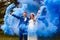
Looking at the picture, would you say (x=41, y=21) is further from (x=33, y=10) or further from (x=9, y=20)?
(x=9, y=20)

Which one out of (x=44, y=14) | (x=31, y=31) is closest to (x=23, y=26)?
(x=31, y=31)

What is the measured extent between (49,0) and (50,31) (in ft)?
1.30

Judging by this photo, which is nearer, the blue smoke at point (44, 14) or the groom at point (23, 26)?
the blue smoke at point (44, 14)

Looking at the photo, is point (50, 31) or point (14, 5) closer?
point (50, 31)

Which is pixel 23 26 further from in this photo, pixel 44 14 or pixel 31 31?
pixel 44 14

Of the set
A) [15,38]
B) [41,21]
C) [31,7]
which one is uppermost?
[31,7]

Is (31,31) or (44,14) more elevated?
(44,14)

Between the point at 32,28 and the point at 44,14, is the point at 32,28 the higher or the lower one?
the lower one

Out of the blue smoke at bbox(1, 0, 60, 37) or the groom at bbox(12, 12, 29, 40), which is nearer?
the blue smoke at bbox(1, 0, 60, 37)

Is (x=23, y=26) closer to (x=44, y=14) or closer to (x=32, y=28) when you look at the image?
(x=32, y=28)

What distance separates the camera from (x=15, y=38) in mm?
3090

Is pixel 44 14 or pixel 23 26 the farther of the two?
pixel 23 26

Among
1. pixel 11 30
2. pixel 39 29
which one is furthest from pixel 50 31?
pixel 11 30

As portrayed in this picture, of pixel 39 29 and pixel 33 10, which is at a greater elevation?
pixel 33 10
